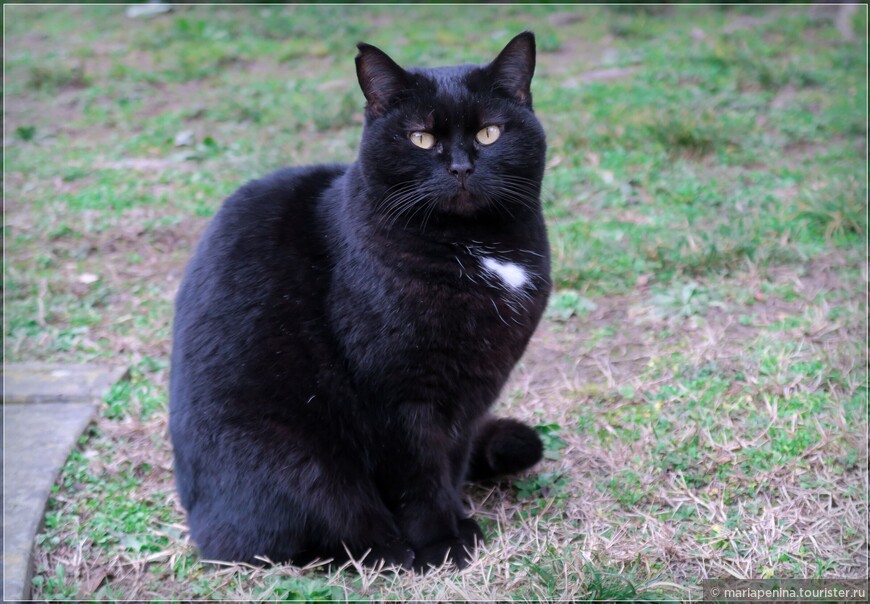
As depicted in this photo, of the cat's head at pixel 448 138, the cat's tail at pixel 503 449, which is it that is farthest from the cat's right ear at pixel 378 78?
the cat's tail at pixel 503 449

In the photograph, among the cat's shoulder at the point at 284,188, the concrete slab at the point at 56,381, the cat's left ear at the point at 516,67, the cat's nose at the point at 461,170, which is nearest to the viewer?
the cat's nose at the point at 461,170

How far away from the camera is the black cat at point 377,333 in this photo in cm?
198

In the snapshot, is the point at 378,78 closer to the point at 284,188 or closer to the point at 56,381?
the point at 284,188

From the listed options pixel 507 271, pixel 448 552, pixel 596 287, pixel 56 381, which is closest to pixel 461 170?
pixel 507 271

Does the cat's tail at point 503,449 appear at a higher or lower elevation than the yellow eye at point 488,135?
lower

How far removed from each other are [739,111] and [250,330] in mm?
3763

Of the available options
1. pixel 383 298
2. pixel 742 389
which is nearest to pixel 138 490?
pixel 383 298

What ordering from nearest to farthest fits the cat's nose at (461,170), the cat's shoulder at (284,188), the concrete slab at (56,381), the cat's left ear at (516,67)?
the cat's nose at (461,170)
the cat's left ear at (516,67)
the cat's shoulder at (284,188)
the concrete slab at (56,381)

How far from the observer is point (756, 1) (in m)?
6.95

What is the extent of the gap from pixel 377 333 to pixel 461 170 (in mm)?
458

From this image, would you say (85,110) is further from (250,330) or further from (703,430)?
(703,430)

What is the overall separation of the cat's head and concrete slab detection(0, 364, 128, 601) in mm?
1326

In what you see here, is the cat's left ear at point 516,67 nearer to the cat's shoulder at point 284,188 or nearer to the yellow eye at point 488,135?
the yellow eye at point 488,135

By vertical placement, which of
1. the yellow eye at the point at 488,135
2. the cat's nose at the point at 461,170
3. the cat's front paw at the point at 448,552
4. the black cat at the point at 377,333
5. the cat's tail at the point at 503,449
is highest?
the yellow eye at the point at 488,135
